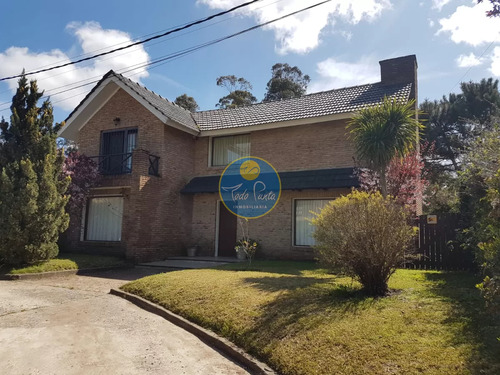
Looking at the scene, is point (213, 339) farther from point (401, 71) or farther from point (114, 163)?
point (401, 71)

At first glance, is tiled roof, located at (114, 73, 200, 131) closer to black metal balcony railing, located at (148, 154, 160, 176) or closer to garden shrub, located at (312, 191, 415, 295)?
Result: black metal balcony railing, located at (148, 154, 160, 176)

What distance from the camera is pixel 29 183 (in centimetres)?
1062

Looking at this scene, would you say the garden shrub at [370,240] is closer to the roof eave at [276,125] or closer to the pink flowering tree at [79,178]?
the roof eave at [276,125]

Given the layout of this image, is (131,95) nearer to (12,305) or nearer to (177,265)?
(177,265)

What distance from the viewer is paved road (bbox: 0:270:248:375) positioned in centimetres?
411

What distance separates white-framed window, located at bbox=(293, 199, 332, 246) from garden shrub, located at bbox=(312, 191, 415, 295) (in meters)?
7.69

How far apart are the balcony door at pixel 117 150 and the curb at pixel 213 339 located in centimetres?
945

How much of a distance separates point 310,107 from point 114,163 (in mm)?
8951

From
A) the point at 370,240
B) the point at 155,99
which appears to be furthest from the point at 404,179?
the point at 155,99

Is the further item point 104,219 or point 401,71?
point 104,219

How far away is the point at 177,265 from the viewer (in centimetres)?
1243

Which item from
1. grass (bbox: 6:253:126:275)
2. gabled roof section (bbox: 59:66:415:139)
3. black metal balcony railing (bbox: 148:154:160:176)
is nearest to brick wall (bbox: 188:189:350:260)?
gabled roof section (bbox: 59:66:415:139)

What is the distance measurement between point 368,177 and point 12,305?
989 cm

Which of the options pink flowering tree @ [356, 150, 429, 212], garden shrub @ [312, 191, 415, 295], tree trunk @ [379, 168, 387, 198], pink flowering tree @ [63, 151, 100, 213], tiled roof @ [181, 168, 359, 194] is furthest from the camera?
pink flowering tree @ [63, 151, 100, 213]
